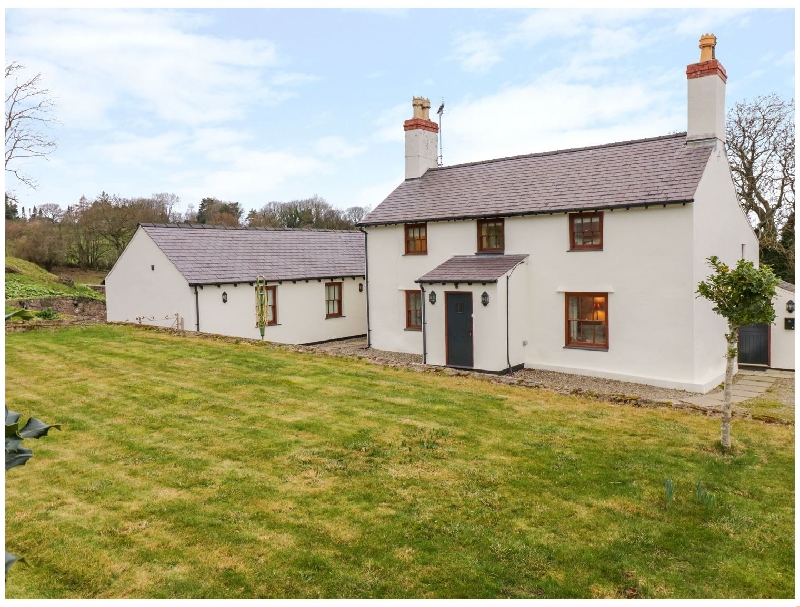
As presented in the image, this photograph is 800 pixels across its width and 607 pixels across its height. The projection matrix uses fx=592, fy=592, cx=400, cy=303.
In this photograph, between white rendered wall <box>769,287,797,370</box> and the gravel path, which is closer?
the gravel path

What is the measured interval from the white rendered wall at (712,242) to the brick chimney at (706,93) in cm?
77

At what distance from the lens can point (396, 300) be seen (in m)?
22.5

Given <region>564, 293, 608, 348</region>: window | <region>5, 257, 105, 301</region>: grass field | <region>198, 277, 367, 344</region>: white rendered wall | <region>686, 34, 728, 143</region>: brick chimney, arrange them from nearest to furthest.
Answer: <region>686, 34, 728, 143</region>: brick chimney, <region>564, 293, 608, 348</region>: window, <region>198, 277, 367, 344</region>: white rendered wall, <region>5, 257, 105, 301</region>: grass field

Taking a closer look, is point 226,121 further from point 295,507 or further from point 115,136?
point 295,507

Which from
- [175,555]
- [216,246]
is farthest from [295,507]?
[216,246]

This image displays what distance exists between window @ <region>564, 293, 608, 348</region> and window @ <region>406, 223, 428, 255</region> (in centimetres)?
577

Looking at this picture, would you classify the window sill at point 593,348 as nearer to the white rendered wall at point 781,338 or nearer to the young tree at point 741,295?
the white rendered wall at point 781,338

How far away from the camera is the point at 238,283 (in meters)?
22.4

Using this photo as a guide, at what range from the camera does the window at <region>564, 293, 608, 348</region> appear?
17625 mm

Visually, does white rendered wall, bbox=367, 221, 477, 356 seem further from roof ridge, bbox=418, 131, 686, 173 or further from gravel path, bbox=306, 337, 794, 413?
gravel path, bbox=306, 337, 794, 413

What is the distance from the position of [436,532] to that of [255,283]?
698 inches

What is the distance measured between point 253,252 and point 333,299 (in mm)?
4056

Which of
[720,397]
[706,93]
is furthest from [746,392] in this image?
[706,93]

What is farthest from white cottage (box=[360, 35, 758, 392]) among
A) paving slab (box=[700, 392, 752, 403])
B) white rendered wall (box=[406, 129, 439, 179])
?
white rendered wall (box=[406, 129, 439, 179])
